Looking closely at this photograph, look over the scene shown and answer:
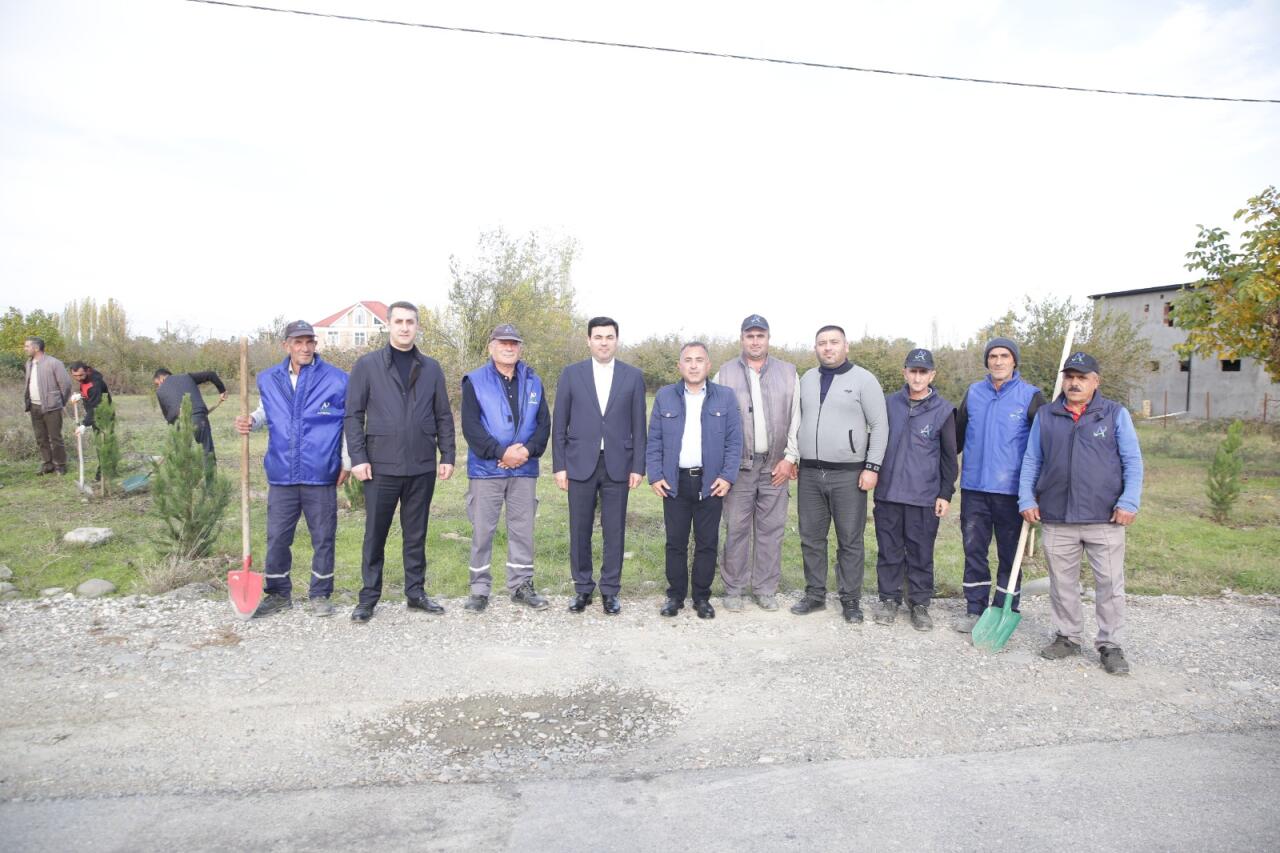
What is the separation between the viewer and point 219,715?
4062 mm

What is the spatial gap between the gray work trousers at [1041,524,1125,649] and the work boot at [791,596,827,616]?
64.1 inches

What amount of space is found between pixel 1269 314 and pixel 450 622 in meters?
16.1

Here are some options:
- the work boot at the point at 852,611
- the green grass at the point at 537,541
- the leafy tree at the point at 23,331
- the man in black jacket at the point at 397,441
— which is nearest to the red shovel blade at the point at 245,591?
the man in black jacket at the point at 397,441

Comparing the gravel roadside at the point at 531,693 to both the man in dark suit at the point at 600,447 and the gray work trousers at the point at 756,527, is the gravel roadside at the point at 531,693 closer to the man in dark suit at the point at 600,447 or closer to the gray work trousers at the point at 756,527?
the gray work trousers at the point at 756,527

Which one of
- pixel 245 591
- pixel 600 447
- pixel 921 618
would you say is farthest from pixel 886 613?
pixel 245 591

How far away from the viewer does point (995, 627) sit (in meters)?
5.34

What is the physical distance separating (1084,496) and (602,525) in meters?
3.30

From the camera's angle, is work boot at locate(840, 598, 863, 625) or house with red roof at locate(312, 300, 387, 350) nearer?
work boot at locate(840, 598, 863, 625)

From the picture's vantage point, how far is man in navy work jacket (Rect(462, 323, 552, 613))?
5820mm

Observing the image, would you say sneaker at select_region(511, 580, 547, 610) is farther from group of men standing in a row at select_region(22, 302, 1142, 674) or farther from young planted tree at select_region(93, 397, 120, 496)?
young planted tree at select_region(93, 397, 120, 496)

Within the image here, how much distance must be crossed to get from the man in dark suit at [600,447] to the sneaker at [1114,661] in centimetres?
330

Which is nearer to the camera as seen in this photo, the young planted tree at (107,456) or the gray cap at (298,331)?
the gray cap at (298,331)

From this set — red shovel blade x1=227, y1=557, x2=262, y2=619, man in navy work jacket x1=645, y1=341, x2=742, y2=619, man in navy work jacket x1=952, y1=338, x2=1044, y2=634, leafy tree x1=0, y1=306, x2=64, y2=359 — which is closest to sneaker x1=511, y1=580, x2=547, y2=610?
man in navy work jacket x1=645, y1=341, x2=742, y2=619

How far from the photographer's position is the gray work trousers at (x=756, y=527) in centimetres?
605
